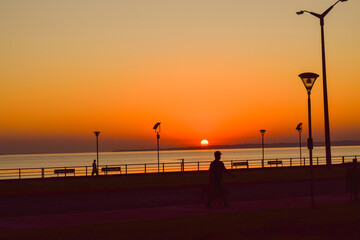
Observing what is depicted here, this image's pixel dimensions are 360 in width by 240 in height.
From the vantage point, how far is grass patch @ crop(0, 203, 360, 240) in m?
13.3

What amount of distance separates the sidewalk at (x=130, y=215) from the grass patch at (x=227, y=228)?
3.99 ft

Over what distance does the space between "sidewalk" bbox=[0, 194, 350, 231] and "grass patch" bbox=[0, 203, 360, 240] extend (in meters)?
1.21

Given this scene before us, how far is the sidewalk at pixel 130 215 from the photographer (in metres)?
16.2

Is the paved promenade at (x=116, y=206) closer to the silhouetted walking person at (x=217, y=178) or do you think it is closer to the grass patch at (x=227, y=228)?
the silhouetted walking person at (x=217, y=178)

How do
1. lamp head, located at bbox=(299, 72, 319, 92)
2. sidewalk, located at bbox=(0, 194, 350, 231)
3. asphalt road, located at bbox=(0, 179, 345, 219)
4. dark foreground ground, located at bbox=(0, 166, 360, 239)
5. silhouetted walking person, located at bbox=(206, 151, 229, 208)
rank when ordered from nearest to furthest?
dark foreground ground, located at bbox=(0, 166, 360, 239)
sidewalk, located at bbox=(0, 194, 350, 231)
silhouetted walking person, located at bbox=(206, 151, 229, 208)
asphalt road, located at bbox=(0, 179, 345, 219)
lamp head, located at bbox=(299, 72, 319, 92)

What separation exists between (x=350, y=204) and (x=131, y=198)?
29.1 ft

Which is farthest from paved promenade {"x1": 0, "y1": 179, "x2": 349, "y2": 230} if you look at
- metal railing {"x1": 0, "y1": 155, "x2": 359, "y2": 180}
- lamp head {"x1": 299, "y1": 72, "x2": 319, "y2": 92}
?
metal railing {"x1": 0, "y1": 155, "x2": 359, "y2": 180}

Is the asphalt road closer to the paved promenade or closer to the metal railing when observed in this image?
the paved promenade

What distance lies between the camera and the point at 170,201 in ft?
76.2

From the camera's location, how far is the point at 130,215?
58.9 ft

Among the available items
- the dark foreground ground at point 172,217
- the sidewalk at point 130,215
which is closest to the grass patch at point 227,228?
the dark foreground ground at point 172,217

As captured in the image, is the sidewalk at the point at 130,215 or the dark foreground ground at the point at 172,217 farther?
the sidewalk at the point at 130,215

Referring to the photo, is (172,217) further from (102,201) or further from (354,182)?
(354,182)

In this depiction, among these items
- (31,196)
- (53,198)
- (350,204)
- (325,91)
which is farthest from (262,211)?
(325,91)
